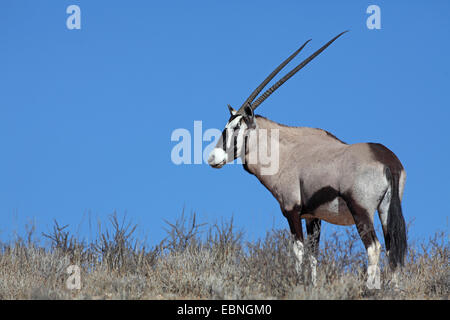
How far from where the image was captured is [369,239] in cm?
699

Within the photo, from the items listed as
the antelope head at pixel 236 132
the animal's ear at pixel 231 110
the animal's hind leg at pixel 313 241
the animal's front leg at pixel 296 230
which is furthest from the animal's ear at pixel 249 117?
the animal's hind leg at pixel 313 241

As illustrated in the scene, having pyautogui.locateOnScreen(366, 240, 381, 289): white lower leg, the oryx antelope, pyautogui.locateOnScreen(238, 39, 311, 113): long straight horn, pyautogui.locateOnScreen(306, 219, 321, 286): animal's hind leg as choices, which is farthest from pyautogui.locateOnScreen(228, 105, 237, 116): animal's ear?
pyautogui.locateOnScreen(366, 240, 381, 289): white lower leg

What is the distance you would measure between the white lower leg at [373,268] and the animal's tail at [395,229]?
0.24 meters

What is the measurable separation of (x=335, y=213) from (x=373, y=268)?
3.07 feet

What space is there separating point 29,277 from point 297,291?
4.51 m

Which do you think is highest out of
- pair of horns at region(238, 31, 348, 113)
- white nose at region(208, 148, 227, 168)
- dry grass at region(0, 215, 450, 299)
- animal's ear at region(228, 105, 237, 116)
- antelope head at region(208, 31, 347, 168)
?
pair of horns at region(238, 31, 348, 113)

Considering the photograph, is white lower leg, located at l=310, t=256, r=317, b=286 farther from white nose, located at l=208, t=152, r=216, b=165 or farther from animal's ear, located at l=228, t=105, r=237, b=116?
animal's ear, located at l=228, t=105, r=237, b=116

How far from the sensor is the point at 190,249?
29.5ft

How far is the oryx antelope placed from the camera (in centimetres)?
707

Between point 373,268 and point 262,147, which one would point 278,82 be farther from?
point 373,268

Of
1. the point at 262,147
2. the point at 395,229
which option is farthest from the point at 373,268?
the point at 262,147

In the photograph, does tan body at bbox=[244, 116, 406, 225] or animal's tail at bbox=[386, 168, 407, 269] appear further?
tan body at bbox=[244, 116, 406, 225]
